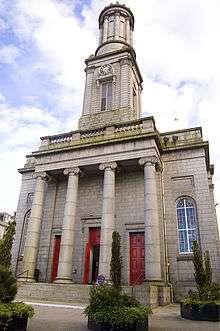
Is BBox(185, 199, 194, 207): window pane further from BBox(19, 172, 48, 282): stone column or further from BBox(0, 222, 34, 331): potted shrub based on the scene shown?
BBox(0, 222, 34, 331): potted shrub

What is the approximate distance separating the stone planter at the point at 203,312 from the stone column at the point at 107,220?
6.25m

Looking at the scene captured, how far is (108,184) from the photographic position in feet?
58.8

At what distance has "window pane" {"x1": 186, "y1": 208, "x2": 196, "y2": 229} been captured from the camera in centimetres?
1780

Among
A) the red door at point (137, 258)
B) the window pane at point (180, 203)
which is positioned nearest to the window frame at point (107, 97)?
the window pane at point (180, 203)

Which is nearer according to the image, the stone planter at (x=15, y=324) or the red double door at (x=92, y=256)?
the stone planter at (x=15, y=324)

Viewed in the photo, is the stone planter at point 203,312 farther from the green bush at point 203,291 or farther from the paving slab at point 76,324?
the paving slab at point 76,324

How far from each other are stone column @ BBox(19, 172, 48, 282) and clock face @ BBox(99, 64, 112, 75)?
11.6 metres

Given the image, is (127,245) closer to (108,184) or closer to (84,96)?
(108,184)

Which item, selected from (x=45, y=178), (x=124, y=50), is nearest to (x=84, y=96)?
(x=124, y=50)

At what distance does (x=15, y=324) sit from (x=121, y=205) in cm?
1352

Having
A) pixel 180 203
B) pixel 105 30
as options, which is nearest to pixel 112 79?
pixel 105 30

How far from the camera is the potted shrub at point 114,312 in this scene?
693 cm

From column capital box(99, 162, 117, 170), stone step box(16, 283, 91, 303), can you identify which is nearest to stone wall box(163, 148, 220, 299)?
column capital box(99, 162, 117, 170)

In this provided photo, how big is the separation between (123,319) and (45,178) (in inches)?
579
